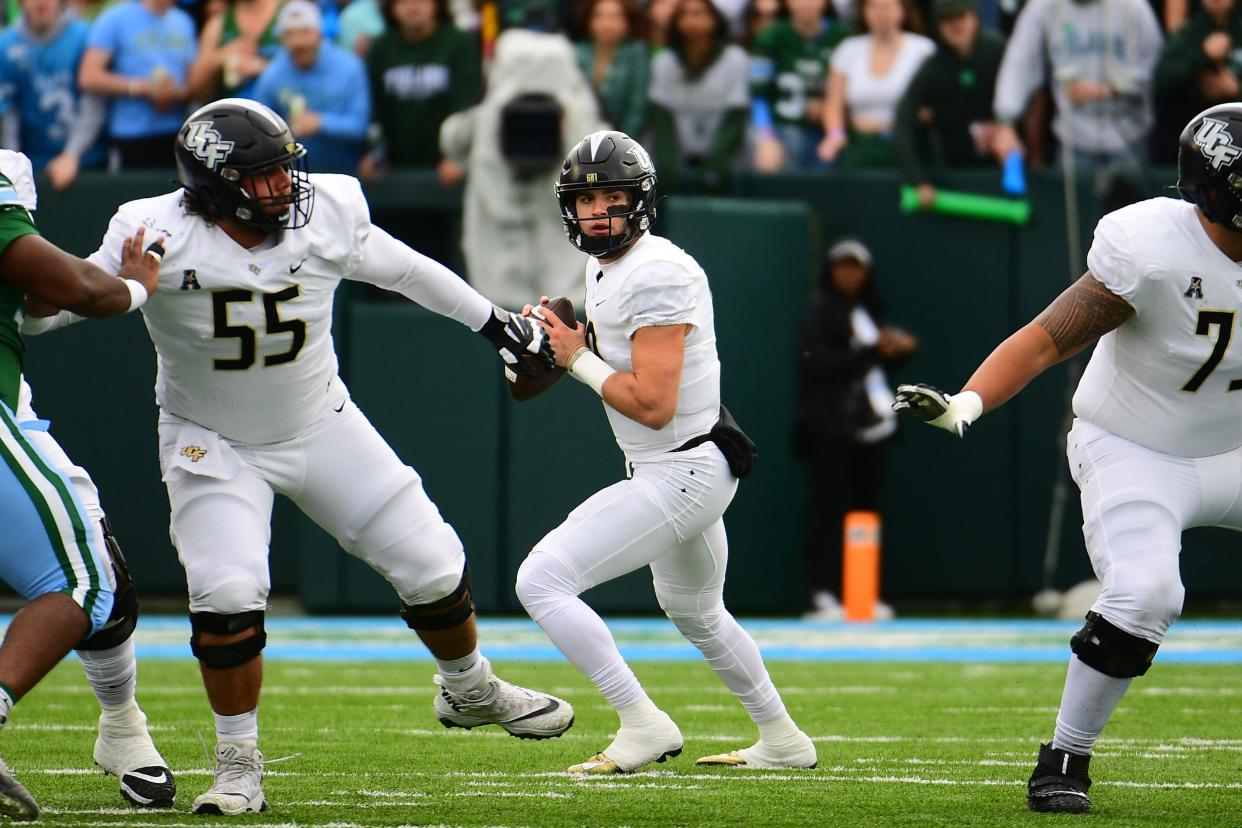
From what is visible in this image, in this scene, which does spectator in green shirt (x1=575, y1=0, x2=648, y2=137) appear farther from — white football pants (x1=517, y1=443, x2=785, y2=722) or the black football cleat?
the black football cleat

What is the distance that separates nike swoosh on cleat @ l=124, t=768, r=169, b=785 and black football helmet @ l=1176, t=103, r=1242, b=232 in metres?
2.92

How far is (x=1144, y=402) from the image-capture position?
4.79 meters

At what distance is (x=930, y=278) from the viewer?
35.4 ft

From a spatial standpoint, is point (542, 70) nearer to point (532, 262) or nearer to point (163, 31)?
point (532, 262)

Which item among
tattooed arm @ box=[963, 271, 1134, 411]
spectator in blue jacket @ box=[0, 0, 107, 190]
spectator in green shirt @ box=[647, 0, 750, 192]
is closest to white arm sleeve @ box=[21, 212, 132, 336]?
tattooed arm @ box=[963, 271, 1134, 411]

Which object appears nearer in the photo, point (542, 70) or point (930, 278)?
point (542, 70)

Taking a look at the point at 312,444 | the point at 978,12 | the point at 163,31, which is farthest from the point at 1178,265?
the point at 163,31

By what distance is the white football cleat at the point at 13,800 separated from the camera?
4035 mm

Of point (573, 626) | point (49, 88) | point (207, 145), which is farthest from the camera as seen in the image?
point (49, 88)

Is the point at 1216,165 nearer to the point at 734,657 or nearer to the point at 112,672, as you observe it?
the point at 734,657

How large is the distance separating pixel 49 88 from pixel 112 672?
631 cm

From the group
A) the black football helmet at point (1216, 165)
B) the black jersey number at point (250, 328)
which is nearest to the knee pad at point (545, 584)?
the black jersey number at point (250, 328)

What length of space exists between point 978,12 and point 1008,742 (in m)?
5.91

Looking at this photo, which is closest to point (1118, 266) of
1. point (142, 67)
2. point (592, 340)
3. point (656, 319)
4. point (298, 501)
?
point (656, 319)
